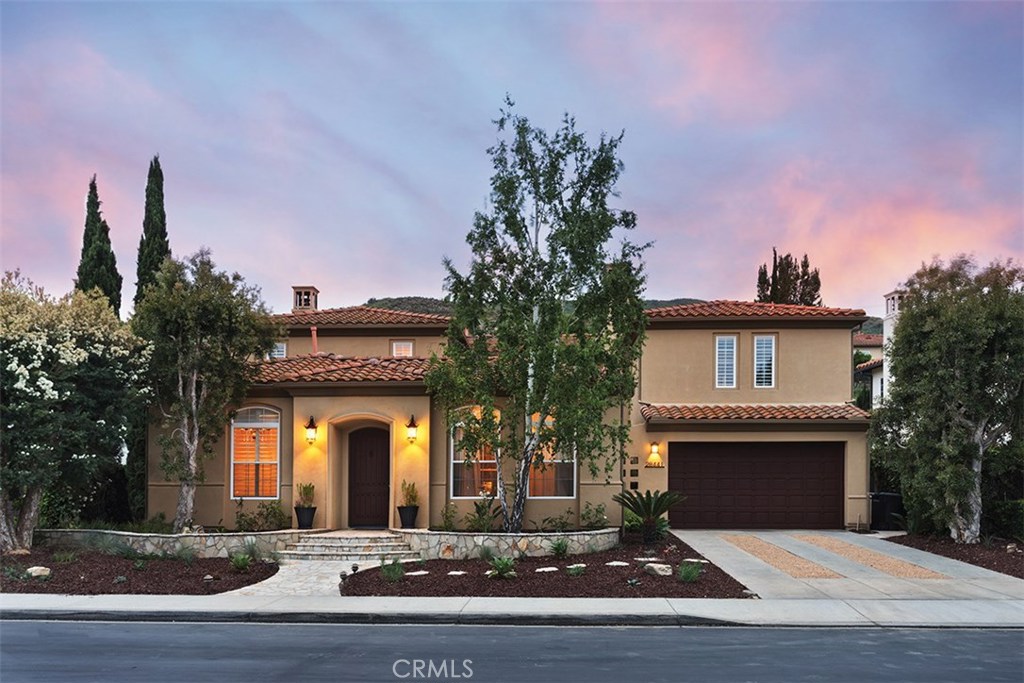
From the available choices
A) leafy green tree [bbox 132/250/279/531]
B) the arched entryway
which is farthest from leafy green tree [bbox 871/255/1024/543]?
leafy green tree [bbox 132/250/279/531]

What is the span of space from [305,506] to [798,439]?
41.8 ft

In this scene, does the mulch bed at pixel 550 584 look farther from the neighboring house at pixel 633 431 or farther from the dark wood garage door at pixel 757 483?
the dark wood garage door at pixel 757 483

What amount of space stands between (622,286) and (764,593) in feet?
21.0

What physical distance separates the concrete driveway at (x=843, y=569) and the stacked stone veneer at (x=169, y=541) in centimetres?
881

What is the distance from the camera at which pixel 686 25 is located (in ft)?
55.5

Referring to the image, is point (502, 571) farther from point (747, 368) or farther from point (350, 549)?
point (747, 368)

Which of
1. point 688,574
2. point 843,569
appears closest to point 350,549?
point 688,574

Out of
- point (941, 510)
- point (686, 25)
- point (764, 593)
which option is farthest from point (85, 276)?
point (941, 510)

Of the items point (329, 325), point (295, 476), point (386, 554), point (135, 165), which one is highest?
point (135, 165)

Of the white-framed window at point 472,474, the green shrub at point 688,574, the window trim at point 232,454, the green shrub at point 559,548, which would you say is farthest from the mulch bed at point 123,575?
the green shrub at point 688,574

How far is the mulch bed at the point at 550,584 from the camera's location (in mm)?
12797

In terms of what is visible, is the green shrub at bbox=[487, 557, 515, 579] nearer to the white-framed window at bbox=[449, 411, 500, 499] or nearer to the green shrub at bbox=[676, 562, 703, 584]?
the green shrub at bbox=[676, 562, 703, 584]

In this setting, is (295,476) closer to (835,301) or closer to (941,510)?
(941,510)

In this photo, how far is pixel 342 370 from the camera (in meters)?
18.8
